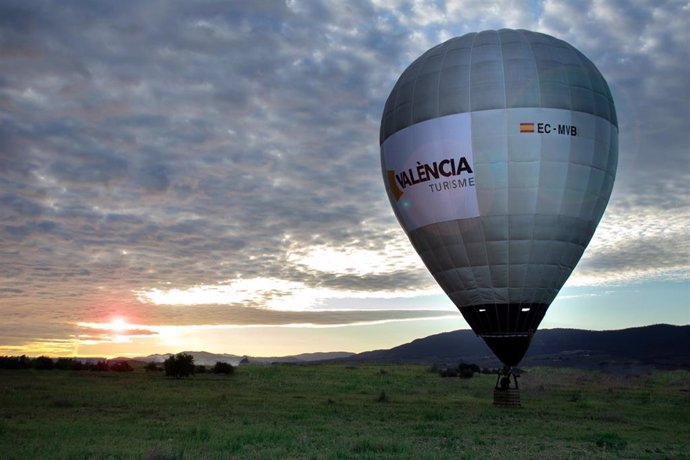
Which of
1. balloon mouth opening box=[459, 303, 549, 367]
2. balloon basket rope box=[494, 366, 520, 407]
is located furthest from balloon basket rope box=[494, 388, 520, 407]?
balloon mouth opening box=[459, 303, 549, 367]

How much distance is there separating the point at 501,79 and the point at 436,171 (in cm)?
605

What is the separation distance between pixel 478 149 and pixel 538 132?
3259 millimetres

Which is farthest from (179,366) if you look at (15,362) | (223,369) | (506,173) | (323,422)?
(506,173)

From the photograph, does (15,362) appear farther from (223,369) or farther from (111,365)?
(223,369)

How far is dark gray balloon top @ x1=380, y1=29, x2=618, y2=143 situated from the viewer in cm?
3447

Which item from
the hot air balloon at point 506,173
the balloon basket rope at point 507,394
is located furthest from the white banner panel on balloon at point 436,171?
the balloon basket rope at point 507,394

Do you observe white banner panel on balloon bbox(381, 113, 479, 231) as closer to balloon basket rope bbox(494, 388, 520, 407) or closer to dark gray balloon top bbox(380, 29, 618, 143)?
dark gray balloon top bbox(380, 29, 618, 143)

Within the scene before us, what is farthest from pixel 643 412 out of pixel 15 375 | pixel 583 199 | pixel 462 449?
pixel 15 375

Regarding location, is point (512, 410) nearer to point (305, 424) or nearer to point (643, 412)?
point (643, 412)

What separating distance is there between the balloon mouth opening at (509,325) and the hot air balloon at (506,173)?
0.18ft

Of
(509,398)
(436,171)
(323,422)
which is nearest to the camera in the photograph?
(323,422)

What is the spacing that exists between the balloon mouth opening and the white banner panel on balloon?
5.44m

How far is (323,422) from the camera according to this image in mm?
30297

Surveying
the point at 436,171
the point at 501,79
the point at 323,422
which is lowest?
the point at 323,422
